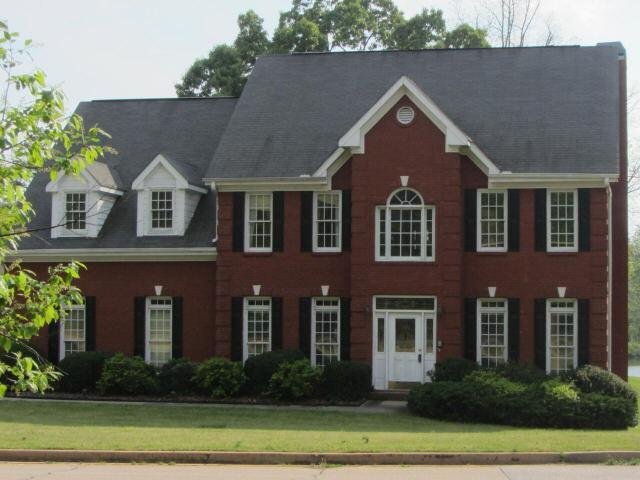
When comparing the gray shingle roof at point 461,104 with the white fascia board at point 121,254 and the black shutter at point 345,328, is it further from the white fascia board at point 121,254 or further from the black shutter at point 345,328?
the black shutter at point 345,328

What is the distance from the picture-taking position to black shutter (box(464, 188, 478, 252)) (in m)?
27.1

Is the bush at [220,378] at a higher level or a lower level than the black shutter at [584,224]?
lower

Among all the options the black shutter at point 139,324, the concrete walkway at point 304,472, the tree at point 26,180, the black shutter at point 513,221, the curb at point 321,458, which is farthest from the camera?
Answer: the black shutter at point 139,324

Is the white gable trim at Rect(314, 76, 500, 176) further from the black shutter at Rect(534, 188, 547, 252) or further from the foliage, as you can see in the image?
the foliage

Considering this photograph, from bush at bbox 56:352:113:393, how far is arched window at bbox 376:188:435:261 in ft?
28.5

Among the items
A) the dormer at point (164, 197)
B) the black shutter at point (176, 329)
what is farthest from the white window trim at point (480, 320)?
the dormer at point (164, 197)

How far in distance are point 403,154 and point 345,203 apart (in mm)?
2232

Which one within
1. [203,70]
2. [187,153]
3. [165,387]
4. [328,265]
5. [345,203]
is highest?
[203,70]

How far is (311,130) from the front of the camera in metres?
30.0

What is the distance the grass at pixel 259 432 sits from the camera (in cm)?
1697

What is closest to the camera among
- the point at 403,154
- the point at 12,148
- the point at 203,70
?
the point at 12,148

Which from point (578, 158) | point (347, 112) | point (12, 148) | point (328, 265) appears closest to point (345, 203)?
point (328, 265)

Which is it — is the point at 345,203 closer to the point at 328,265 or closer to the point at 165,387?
the point at 328,265

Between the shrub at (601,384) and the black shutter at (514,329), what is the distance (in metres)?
2.74
